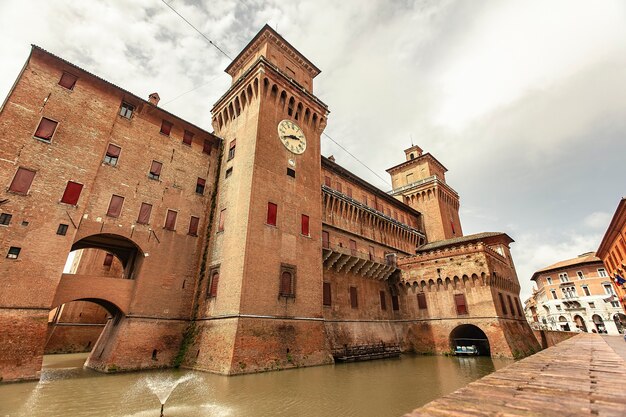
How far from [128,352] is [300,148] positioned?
17.0 meters

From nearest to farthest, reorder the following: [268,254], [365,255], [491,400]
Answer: [491,400] < [268,254] < [365,255]

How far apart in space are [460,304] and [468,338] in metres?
3.72

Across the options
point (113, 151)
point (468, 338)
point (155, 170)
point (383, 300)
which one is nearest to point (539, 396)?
point (155, 170)

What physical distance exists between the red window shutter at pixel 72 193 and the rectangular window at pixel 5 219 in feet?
6.90

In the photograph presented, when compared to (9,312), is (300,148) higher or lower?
higher

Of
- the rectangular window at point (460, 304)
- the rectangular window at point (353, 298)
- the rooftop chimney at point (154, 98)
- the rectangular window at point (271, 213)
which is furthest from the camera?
the rooftop chimney at point (154, 98)

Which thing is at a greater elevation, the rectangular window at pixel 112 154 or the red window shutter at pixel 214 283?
the rectangular window at pixel 112 154

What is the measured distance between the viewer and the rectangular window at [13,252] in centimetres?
1346

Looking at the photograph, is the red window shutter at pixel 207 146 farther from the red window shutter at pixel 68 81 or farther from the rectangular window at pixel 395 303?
the rectangular window at pixel 395 303

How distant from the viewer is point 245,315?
16.0 m

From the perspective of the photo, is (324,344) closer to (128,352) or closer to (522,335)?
(128,352)

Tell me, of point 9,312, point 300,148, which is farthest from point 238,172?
point 9,312

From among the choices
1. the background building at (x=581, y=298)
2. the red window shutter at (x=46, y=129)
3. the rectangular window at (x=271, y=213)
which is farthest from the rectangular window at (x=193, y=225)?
the background building at (x=581, y=298)

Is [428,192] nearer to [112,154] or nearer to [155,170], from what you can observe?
[155,170]
